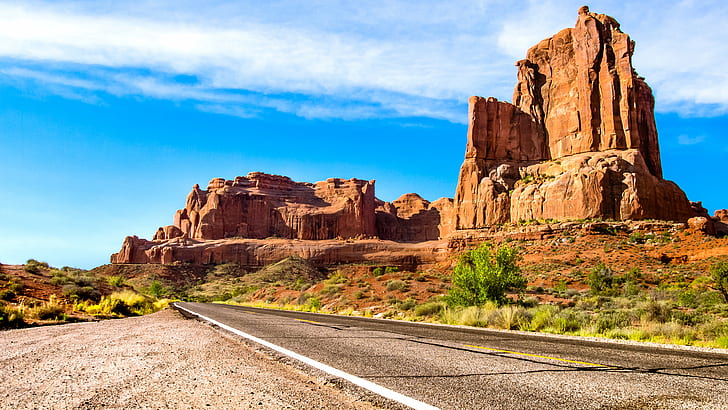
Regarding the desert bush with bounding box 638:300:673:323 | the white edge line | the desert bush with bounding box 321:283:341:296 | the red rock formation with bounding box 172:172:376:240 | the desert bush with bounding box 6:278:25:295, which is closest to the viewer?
the white edge line

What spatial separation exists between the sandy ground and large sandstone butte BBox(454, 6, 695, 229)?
64.9 meters

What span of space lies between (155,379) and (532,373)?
3.86 m

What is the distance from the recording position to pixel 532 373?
489cm

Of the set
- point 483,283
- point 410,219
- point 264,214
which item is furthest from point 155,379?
point 410,219

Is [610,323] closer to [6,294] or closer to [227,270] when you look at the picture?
[6,294]

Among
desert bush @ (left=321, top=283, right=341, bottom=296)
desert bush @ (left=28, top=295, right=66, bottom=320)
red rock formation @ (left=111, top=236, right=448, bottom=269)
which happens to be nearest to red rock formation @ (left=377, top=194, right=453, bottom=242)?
red rock formation @ (left=111, top=236, right=448, bottom=269)

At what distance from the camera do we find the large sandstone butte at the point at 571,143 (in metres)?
63.9

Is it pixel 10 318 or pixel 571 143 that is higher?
pixel 571 143

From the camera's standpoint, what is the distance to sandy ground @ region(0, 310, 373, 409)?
144 inches

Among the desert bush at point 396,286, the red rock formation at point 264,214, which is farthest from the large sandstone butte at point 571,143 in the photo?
the red rock formation at point 264,214

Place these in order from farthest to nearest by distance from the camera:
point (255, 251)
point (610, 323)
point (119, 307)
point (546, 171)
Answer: point (255, 251), point (546, 171), point (119, 307), point (610, 323)

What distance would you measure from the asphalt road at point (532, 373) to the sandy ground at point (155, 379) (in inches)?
29.9

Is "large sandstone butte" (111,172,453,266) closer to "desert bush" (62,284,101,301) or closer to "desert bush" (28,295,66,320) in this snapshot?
"desert bush" (62,284,101,301)

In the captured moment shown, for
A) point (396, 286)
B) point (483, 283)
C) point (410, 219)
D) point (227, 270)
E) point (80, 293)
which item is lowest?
point (227, 270)
